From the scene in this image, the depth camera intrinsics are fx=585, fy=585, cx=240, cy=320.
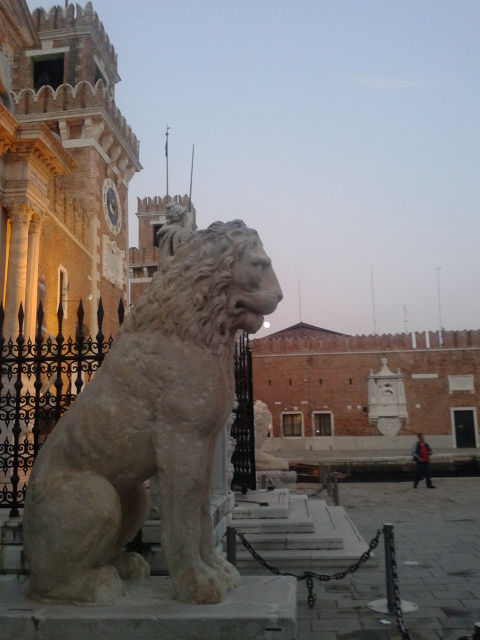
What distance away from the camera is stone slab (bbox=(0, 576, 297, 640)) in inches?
82.7

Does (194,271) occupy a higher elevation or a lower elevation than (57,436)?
higher

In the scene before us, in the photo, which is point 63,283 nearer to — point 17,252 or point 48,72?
point 17,252

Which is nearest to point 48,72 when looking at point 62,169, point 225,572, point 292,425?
point 62,169

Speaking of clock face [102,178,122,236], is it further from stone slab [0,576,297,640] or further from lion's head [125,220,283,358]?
stone slab [0,576,297,640]

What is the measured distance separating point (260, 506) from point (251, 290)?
3.86 metres

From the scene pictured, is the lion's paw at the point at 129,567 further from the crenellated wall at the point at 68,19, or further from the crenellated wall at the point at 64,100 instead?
the crenellated wall at the point at 68,19

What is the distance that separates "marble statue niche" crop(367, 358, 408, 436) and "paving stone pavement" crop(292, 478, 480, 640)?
17.0 meters

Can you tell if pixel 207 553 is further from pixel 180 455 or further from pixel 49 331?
pixel 49 331

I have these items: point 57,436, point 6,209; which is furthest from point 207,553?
point 6,209

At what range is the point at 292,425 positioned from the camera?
26078 millimetres

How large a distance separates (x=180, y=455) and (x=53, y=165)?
1146 centimetres

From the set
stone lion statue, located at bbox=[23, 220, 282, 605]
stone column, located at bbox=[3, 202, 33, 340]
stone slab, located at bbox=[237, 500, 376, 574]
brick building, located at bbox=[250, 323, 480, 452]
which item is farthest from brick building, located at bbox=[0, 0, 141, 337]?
brick building, located at bbox=[250, 323, 480, 452]

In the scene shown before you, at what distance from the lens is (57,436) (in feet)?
8.16

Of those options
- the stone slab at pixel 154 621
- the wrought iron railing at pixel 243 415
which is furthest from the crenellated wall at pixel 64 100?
the stone slab at pixel 154 621
